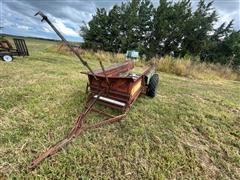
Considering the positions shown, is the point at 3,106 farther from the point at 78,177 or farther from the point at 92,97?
the point at 78,177

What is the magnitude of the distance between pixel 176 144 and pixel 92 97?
4.95ft

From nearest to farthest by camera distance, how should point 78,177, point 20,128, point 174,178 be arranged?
point 78,177
point 174,178
point 20,128

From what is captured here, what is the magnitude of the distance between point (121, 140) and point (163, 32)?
15.1 metres

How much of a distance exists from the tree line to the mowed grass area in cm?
1196

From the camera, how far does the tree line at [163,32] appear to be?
561 inches

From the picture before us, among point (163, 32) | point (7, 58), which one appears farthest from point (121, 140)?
point (163, 32)

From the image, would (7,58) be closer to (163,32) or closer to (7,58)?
(7,58)

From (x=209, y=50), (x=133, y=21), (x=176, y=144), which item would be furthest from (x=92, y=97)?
(x=209, y=50)

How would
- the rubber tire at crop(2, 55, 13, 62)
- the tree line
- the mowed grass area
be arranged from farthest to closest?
the tree line < the rubber tire at crop(2, 55, 13, 62) < the mowed grass area

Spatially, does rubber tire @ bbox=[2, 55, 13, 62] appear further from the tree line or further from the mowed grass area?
the tree line

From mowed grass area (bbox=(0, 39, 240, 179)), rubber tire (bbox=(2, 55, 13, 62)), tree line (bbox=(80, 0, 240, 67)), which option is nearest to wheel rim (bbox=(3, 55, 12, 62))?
rubber tire (bbox=(2, 55, 13, 62))

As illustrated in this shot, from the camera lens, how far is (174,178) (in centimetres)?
131

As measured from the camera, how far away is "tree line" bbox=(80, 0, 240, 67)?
14.2 metres

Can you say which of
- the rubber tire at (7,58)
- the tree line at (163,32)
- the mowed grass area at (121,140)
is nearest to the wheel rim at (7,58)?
the rubber tire at (7,58)
